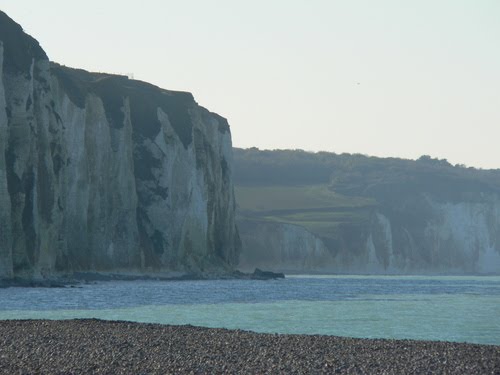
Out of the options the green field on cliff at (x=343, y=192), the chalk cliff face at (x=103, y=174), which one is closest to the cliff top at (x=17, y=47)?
the chalk cliff face at (x=103, y=174)

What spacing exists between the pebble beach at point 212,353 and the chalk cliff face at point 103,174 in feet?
109

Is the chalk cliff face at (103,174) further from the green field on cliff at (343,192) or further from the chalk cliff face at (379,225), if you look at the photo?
the green field on cliff at (343,192)

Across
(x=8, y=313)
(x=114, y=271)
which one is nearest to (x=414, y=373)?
(x=8, y=313)

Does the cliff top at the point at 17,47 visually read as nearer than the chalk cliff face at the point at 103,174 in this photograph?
No

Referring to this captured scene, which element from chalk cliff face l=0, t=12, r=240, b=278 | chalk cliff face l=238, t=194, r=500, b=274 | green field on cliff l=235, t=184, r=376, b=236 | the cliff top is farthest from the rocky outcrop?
the cliff top

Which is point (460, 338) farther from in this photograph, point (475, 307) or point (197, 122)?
point (197, 122)

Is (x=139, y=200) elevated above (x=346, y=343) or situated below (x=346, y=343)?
above

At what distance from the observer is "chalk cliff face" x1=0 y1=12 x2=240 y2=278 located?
229 feet

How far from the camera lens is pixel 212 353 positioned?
26.9 m

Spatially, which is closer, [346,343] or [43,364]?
[43,364]

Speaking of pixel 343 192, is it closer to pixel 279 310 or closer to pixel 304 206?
pixel 304 206

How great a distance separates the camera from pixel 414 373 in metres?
23.8

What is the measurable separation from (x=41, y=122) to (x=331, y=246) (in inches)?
3409

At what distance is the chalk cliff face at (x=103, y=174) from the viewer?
229ft
